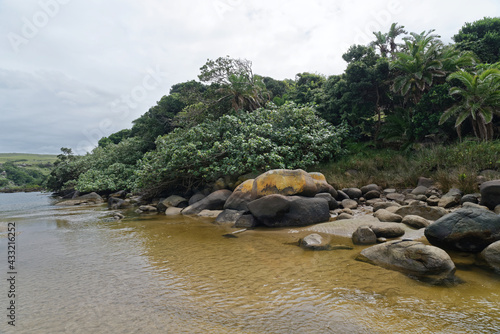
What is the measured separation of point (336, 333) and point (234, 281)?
2059mm

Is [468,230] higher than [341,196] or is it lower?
lower

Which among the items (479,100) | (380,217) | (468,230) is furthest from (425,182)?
(479,100)

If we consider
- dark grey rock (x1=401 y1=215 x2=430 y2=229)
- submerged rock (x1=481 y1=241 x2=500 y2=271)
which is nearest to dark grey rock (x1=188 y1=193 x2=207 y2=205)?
dark grey rock (x1=401 y1=215 x2=430 y2=229)

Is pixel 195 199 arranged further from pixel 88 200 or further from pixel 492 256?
pixel 88 200

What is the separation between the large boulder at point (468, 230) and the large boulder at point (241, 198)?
21.8 feet

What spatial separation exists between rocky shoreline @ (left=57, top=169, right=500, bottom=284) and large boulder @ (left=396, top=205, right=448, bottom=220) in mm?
25

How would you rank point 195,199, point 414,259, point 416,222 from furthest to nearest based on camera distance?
point 195,199, point 416,222, point 414,259

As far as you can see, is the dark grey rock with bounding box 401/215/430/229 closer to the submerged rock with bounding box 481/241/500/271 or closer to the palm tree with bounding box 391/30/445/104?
the submerged rock with bounding box 481/241/500/271

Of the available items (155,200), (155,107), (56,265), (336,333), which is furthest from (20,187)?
(336,333)

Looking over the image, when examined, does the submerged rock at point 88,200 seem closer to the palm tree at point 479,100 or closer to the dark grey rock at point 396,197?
the dark grey rock at point 396,197

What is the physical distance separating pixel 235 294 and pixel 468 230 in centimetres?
496

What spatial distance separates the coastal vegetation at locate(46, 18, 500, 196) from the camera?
14.8 metres

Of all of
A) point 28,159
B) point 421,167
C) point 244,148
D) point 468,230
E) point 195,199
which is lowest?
point 468,230

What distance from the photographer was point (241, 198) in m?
11.8
